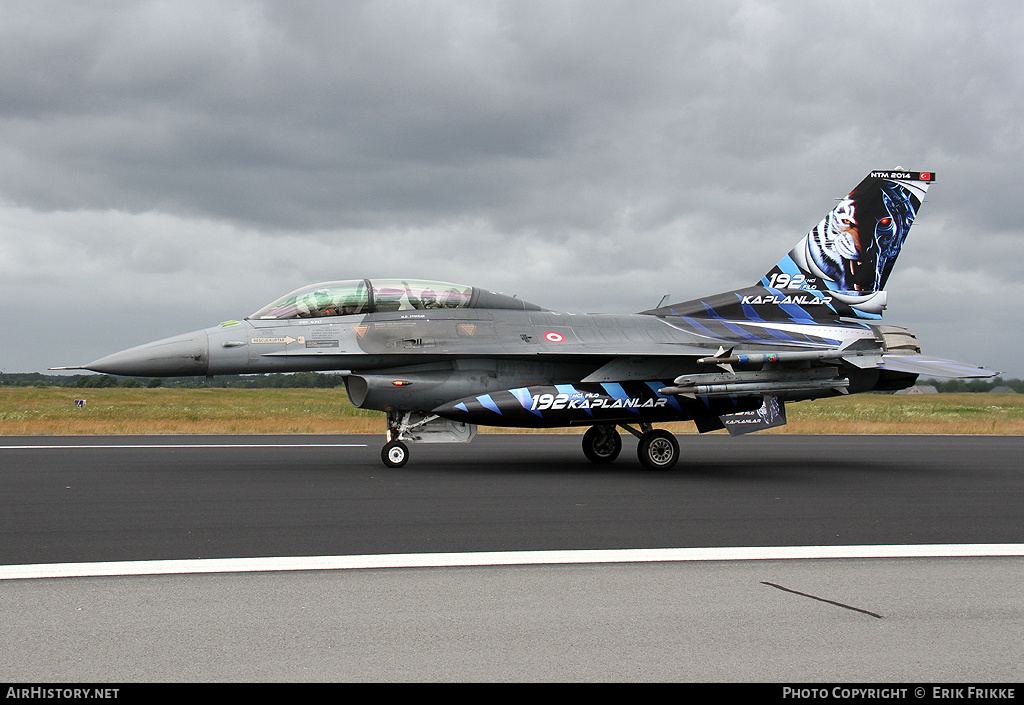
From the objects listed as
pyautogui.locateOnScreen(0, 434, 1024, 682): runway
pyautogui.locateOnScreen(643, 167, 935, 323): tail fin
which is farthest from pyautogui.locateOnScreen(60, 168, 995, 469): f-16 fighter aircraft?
pyautogui.locateOnScreen(0, 434, 1024, 682): runway

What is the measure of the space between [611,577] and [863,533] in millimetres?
3157

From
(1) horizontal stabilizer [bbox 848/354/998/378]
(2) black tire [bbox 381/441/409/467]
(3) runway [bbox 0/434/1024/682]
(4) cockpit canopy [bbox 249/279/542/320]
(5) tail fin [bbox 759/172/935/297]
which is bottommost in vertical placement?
(3) runway [bbox 0/434/1024/682]

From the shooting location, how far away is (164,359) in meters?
12.5

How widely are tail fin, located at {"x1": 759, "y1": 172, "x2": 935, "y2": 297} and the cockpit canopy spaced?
19.5 feet

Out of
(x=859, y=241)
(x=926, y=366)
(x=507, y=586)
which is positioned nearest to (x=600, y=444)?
(x=926, y=366)

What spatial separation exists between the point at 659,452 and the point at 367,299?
214 inches

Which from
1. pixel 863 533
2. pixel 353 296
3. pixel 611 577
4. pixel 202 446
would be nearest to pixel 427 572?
pixel 611 577

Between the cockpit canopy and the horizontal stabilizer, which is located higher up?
the cockpit canopy

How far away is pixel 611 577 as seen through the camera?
5652 mm

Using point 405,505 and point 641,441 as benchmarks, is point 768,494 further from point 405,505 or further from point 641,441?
point 405,505

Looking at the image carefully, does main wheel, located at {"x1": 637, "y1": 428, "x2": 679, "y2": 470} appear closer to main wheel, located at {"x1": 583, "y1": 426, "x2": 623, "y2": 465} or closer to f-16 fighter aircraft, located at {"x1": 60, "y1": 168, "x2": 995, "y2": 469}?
f-16 fighter aircraft, located at {"x1": 60, "y1": 168, "x2": 995, "y2": 469}

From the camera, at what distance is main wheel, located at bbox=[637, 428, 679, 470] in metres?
13.6

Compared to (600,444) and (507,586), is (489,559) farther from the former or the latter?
(600,444)
